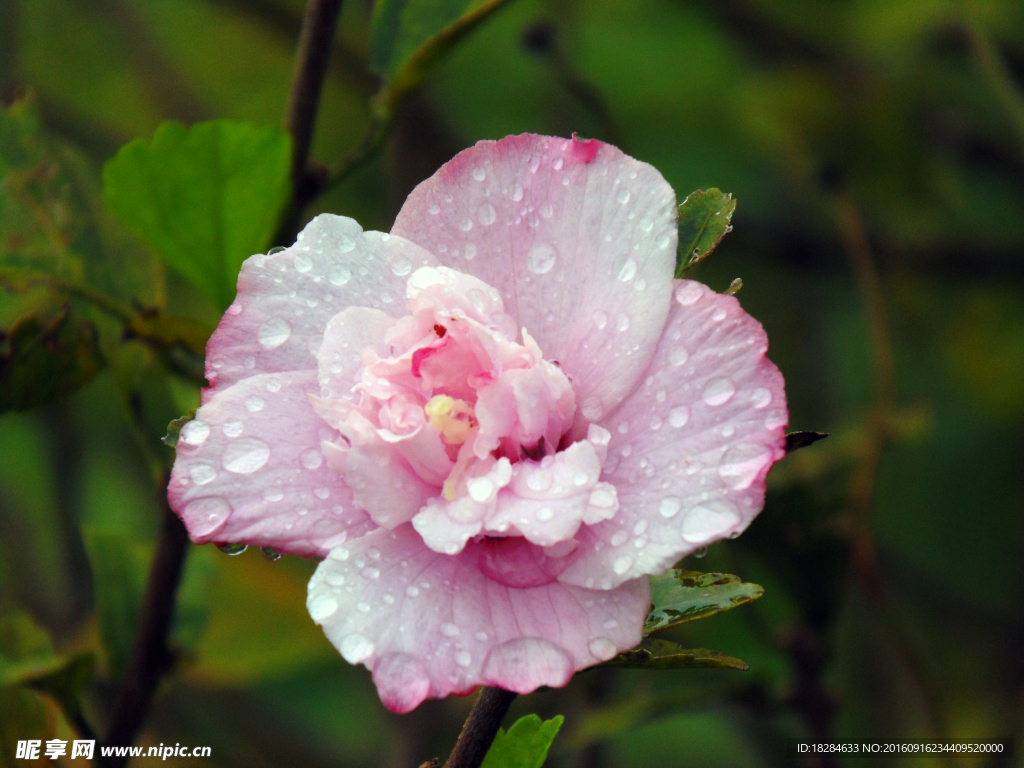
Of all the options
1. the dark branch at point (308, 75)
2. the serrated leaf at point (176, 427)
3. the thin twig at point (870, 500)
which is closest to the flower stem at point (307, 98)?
the dark branch at point (308, 75)

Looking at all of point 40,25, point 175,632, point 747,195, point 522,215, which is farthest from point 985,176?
point 40,25

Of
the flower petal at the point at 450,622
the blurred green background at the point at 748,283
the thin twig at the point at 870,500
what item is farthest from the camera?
the blurred green background at the point at 748,283

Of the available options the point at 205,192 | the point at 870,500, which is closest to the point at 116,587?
the point at 205,192

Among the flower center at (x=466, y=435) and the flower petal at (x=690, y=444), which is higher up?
the flower petal at (x=690, y=444)

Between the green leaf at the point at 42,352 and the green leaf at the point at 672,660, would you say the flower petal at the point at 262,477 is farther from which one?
the green leaf at the point at 42,352

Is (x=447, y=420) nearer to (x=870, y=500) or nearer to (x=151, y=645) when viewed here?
(x=151, y=645)

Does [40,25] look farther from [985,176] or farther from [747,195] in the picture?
[985,176]

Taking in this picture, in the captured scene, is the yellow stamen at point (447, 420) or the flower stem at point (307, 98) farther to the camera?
the flower stem at point (307, 98)
